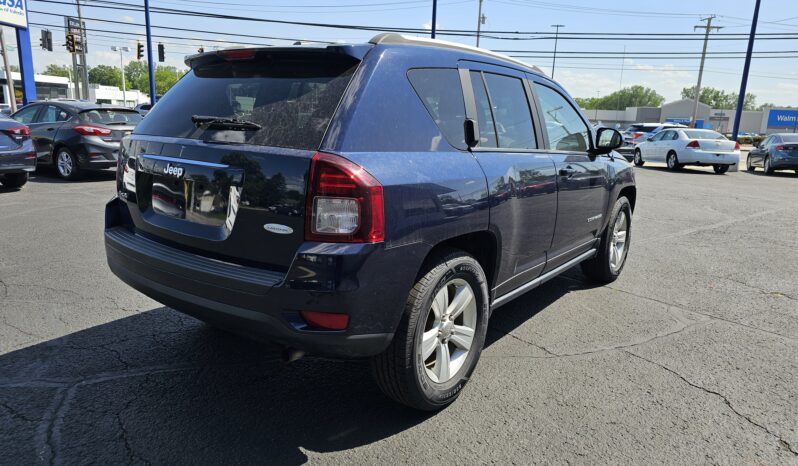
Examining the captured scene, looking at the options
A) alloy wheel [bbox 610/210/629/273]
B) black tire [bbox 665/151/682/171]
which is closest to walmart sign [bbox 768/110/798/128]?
black tire [bbox 665/151/682/171]

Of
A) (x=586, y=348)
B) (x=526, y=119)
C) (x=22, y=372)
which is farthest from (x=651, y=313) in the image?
(x=22, y=372)

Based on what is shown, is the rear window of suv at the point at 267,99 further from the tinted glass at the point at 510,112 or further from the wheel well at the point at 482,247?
the tinted glass at the point at 510,112

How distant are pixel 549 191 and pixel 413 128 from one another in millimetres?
1367

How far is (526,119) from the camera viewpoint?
145 inches

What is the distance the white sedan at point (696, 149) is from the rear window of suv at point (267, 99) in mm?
19167

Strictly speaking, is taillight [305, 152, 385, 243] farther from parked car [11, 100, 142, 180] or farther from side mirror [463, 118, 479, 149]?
parked car [11, 100, 142, 180]

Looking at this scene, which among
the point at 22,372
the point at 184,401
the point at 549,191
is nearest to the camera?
the point at 184,401

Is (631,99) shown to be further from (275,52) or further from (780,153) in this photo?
(275,52)

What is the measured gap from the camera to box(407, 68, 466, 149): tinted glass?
2799 mm

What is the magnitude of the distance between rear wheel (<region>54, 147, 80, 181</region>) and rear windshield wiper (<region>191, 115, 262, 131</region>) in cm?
986

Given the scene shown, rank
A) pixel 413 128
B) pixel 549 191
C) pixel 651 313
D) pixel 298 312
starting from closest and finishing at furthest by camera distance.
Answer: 1. pixel 298 312
2. pixel 413 128
3. pixel 549 191
4. pixel 651 313

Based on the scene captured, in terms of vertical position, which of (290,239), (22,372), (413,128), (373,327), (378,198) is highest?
(413,128)

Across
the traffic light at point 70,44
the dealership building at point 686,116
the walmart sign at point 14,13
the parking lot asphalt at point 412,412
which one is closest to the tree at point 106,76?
the dealership building at point 686,116

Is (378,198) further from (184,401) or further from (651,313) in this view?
(651,313)
